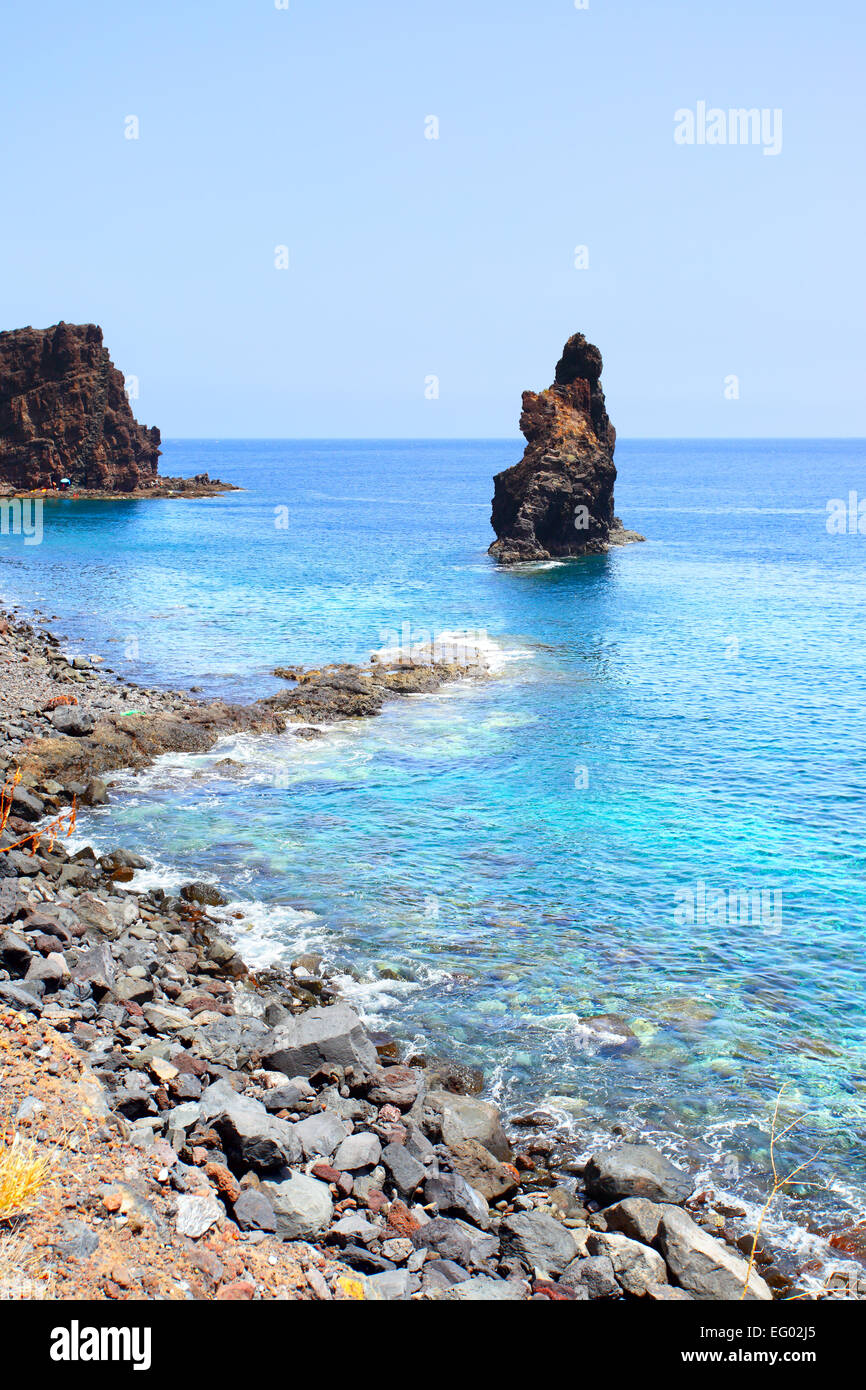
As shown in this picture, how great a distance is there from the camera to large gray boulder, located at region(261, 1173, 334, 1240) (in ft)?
40.0

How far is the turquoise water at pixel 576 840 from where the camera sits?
61.7ft

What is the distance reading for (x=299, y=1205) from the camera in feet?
41.1

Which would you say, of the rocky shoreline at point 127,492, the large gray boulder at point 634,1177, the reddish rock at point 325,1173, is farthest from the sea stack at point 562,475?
the rocky shoreline at point 127,492

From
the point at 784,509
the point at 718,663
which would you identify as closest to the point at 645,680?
the point at 718,663

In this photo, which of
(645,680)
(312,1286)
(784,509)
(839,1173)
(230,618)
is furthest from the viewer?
(784,509)

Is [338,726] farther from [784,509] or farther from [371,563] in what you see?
[784,509]

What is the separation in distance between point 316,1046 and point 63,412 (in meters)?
161

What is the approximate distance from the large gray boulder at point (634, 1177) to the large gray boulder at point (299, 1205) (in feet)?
14.1

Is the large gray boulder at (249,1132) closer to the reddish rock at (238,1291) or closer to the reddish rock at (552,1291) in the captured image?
the reddish rock at (238,1291)

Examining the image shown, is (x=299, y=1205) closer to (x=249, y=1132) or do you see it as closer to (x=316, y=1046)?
(x=249, y=1132)

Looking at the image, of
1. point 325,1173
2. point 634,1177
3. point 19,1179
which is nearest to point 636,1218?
point 634,1177

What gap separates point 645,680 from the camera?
164 ft

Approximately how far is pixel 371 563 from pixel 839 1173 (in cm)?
8441
